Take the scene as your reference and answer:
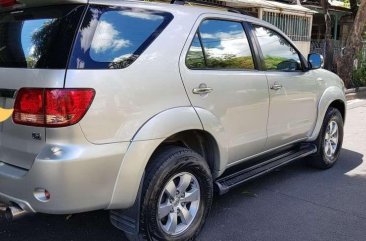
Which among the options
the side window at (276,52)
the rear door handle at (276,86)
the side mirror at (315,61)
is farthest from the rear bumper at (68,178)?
the side mirror at (315,61)

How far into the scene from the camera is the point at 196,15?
12.4ft

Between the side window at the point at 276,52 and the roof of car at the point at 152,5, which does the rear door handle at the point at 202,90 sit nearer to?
the roof of car at the point at 152,5

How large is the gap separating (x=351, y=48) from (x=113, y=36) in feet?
32.7

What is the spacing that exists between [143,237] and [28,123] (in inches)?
44.5

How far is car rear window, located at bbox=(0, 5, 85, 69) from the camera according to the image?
116 inches

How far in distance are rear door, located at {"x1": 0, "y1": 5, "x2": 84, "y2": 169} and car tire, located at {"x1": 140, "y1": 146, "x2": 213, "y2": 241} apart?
84cm

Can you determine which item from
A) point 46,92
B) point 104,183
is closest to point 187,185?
point 104,183

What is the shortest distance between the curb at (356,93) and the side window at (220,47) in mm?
8211

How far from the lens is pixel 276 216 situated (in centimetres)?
433

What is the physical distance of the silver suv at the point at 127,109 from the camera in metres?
2.90

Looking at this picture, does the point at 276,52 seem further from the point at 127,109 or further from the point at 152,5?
the point at 127,109

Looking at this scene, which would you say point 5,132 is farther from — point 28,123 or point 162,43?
point 162,43

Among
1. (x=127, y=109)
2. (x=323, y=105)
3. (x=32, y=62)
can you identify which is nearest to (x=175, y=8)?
(x=127, y=109)

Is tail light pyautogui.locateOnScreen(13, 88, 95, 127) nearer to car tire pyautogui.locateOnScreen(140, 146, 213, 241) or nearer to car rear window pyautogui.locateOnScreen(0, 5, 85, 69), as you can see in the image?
car rear window pyautogui.locateOnScreen(0, 5, 85, 69)
